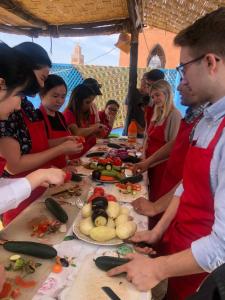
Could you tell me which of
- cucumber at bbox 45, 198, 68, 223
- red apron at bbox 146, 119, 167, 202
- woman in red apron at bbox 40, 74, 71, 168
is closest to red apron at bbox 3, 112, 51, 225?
woman in red apron at bbox 40, 74, 71, 168

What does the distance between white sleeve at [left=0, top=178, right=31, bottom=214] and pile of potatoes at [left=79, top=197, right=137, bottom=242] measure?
301mm

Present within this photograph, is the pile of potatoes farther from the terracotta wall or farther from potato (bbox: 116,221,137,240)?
the terracotta wall

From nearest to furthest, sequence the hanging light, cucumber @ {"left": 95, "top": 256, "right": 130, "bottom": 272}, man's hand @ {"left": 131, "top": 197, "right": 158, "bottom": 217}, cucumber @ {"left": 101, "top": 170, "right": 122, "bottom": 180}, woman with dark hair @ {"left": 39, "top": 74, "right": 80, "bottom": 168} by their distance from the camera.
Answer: cucumber @ {"left": 95, "top": 256, "right": 130, "bottom": 272} → man's hand @ {"left": 131, "top": 197, "right": 158, "bottom": 217} → cucumber @ {"left": 101, "top": 170, "right": 122, "bottom": 180} → woman with dark hair @ {"left": 39, "top": 74, "right": 80, "bottom": 168} → the hanging light

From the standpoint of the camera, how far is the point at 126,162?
2.90m

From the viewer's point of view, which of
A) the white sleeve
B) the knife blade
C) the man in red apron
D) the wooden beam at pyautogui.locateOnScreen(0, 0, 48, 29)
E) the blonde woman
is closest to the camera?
the knife blade

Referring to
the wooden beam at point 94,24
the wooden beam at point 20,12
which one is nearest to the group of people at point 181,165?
the wooden beam at point 20,12

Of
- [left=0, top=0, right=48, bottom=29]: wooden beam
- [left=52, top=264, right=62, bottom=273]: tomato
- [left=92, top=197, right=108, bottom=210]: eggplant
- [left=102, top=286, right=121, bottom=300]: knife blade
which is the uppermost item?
[left=0, top=0, right=48, bottom=29]: wooden beam

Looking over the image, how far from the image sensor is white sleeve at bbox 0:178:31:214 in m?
1.23

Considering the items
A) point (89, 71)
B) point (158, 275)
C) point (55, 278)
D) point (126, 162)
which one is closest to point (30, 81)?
point (55, 278)

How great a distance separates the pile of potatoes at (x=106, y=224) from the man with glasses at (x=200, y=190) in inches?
2.7

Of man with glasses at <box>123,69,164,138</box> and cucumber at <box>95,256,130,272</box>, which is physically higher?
man with glasses at <box>123,69,164,138</box>

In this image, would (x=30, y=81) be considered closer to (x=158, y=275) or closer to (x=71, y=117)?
(x=158, y=275)

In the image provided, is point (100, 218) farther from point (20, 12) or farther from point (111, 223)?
point (20, 12)

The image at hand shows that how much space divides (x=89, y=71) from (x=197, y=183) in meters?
7.22
